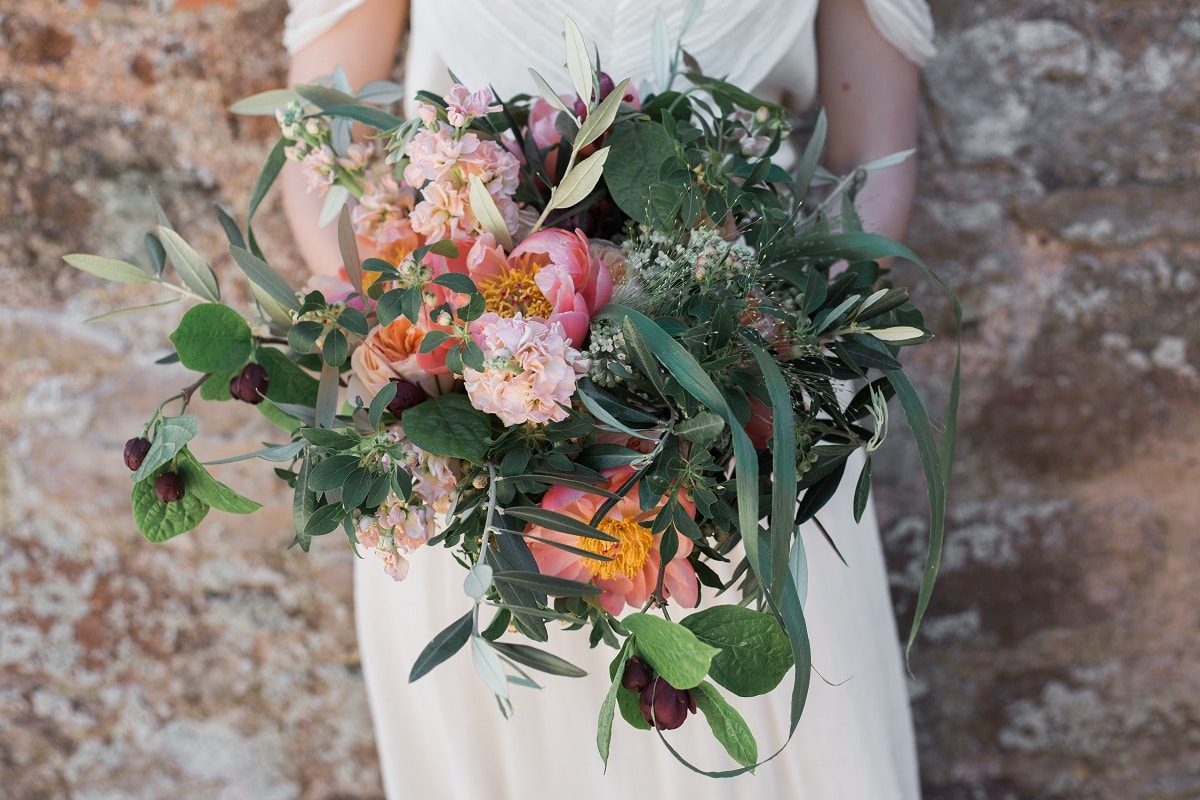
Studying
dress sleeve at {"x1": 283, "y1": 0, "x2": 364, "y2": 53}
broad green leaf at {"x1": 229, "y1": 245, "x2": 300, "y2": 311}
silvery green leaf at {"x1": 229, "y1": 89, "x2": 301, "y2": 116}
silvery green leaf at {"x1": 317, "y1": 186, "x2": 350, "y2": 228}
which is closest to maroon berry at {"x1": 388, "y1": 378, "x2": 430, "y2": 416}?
broad green leaf at {"x1": 229, "y1": 245, "x2": 300, "y2": 311}

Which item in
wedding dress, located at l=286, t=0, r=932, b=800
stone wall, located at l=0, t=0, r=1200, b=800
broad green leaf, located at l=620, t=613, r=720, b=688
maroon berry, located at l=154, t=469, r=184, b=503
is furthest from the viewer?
stone wall, located at l=0, t=0, r=1200, b=800

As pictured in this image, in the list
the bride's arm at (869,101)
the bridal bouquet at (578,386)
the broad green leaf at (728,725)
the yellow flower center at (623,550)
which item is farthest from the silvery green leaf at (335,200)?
the bride's arm at (869,101)

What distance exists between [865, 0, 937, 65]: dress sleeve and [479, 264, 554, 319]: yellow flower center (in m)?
0.61

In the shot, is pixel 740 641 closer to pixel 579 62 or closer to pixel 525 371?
pixel 525 371

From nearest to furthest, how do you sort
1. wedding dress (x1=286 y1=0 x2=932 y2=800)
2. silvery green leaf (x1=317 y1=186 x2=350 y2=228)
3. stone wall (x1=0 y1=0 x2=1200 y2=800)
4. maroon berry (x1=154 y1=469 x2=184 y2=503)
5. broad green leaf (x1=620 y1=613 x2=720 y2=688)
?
broad green leaf (x1=620 y1=613 x2=720 y2=688), maroon berry (x1=154 y1=469 x2=184 y2=503), silvery green leaf (x1=317 y1=186 x2=350 y2=228), wedding dress (x1=286 y1=0 x2=932 y2=800), stone wall (x1=0 y1=0 x2=1200 y2=800)

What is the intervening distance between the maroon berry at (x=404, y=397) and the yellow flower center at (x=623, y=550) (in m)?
0.16

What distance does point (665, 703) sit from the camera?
20.4 inches

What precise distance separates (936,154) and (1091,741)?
3.18 ft

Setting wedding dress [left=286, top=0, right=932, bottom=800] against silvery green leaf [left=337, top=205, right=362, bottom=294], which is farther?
wedding dress [left=286, top=0, right=932, bottom=800]

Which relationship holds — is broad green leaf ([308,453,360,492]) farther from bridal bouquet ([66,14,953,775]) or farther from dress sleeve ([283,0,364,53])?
dress sleeve ([283,0,364,53])

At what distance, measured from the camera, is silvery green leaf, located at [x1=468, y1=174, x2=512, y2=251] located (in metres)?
0.57

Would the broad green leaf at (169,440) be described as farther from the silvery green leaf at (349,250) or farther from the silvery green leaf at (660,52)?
the silvery green leaf at (660,52)

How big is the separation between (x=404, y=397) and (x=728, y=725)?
303mm

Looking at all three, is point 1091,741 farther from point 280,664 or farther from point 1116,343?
point 280,664
